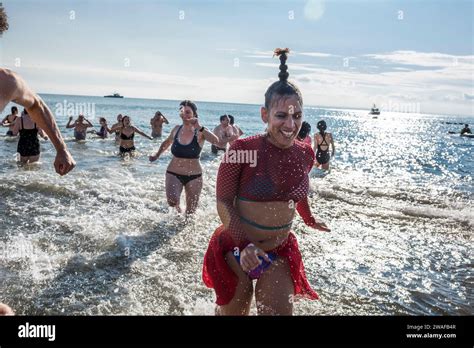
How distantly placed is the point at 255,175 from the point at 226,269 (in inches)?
30.6

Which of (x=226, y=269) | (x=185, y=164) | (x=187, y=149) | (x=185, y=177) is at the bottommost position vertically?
(x=226, y=269)

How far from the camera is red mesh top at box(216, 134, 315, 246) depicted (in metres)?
3.05

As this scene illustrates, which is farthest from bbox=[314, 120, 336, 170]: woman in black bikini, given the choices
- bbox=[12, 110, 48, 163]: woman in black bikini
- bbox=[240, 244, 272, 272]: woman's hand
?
bbox=[240, 244, 272, 272]: woman's hand

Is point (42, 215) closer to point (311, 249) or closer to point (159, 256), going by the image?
point (159, 256)

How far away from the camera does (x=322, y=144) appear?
51.4 feet

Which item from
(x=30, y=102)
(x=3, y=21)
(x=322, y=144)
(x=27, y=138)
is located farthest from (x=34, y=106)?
(x=322, y=144)

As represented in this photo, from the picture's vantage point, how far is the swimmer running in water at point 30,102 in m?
3.41

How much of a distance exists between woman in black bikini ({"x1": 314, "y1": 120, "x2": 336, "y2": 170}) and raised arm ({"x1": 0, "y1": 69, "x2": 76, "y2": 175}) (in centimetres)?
1182

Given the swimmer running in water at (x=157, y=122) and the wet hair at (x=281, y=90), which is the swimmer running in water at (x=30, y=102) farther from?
the swimmer running in water at (x=157, y=122)

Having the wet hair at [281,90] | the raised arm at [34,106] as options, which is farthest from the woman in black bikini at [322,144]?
the raised arm at [34,106]

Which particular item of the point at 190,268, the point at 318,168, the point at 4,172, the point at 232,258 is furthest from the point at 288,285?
the point at 318,168

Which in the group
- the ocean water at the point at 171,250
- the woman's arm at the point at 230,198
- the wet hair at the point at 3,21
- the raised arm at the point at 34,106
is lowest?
the ocean water at the point at 171,250

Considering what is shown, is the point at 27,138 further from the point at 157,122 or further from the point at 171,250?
the point at 157,122
